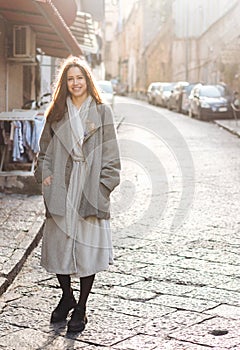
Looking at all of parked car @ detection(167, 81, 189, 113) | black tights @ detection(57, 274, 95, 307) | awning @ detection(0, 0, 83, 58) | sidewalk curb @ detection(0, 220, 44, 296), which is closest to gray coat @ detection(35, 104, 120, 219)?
black tights @ detection(57, 274, 95, 307)

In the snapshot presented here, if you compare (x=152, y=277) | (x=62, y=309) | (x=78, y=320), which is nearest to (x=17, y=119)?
(x=152, y=277)

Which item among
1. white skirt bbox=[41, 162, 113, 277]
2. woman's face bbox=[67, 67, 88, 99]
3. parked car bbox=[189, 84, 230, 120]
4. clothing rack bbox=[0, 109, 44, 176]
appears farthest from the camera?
parked car bbox=[189, 84, 230, 120]

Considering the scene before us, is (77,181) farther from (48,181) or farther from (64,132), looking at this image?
(64,132)

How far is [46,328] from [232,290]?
1.59 meters

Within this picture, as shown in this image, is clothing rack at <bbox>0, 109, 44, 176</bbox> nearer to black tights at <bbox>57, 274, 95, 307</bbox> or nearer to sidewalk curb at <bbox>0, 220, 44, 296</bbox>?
sidewalk curb at <bbox>0, 220, 44, 296</bbox>

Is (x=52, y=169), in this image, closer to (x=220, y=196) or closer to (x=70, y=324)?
(x=70, y=324)

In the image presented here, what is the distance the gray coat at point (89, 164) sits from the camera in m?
4.88

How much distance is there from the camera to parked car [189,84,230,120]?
3017 centimetres

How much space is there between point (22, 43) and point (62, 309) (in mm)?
7763

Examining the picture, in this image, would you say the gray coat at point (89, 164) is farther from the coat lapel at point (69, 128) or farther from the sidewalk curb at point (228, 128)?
the sidewalk curb at point (228, 128)

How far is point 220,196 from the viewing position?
34.7 feet

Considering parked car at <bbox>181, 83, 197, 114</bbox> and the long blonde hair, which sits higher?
the long blonde hair

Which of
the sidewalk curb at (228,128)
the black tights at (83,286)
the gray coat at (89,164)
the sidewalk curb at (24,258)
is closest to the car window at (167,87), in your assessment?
the sidewalk curb at (228,128)

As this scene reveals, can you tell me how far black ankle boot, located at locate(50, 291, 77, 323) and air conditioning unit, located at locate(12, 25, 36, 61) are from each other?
7658 mm
